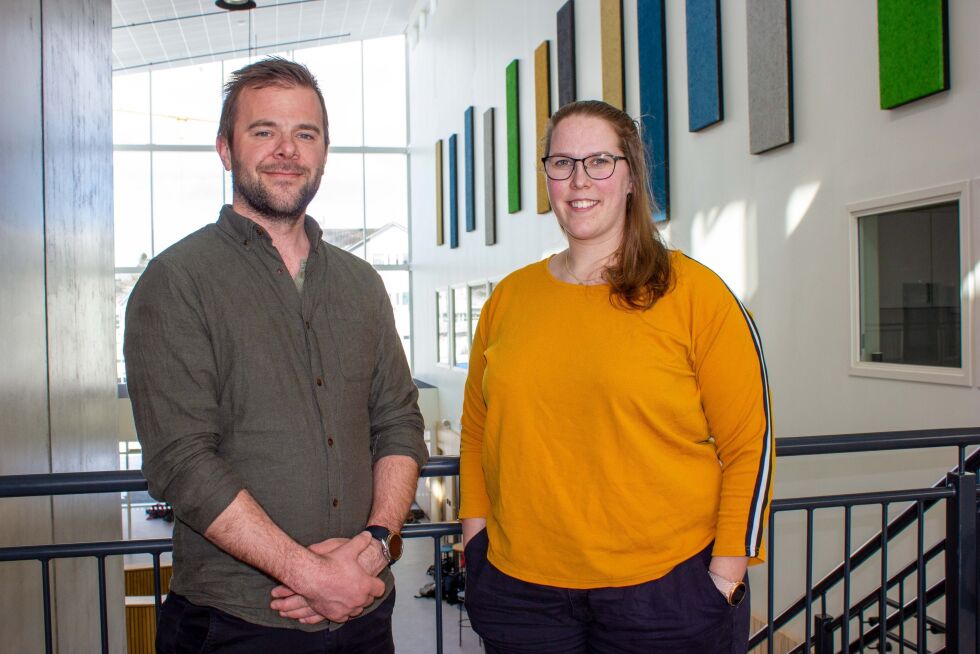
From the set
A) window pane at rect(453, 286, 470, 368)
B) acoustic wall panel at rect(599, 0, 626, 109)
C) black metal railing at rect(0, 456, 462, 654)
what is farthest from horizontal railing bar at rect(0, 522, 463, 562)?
window pane at rect(453, 286, 470, 368)

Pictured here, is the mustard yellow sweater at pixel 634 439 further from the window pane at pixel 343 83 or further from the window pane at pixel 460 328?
the window pane at pixel 343 83

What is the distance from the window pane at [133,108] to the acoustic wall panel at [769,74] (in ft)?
54.8

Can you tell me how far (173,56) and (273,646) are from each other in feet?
64.4

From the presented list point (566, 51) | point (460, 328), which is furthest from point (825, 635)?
point (460, 328)

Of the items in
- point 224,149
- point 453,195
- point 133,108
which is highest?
point 133,108

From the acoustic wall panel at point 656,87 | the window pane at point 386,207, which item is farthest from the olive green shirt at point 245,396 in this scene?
the window pane at point 386,207

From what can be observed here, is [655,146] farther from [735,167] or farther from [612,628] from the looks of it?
[612,628]

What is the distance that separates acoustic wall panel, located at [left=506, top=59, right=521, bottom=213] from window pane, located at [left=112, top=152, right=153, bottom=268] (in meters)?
10.4

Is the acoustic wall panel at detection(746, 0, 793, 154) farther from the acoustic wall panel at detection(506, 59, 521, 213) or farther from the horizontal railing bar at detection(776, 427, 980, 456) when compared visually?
the acoustic wall panel at detection(506, 59, 521, 213)

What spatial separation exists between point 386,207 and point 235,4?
6507 millimetres

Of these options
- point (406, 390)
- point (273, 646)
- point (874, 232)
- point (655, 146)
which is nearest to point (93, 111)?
point (406, 390)

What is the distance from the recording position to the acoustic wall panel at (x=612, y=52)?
8.26 metres

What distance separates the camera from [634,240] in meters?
1.62

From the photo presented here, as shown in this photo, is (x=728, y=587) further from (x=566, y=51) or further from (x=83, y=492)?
(x=566, y=51)
